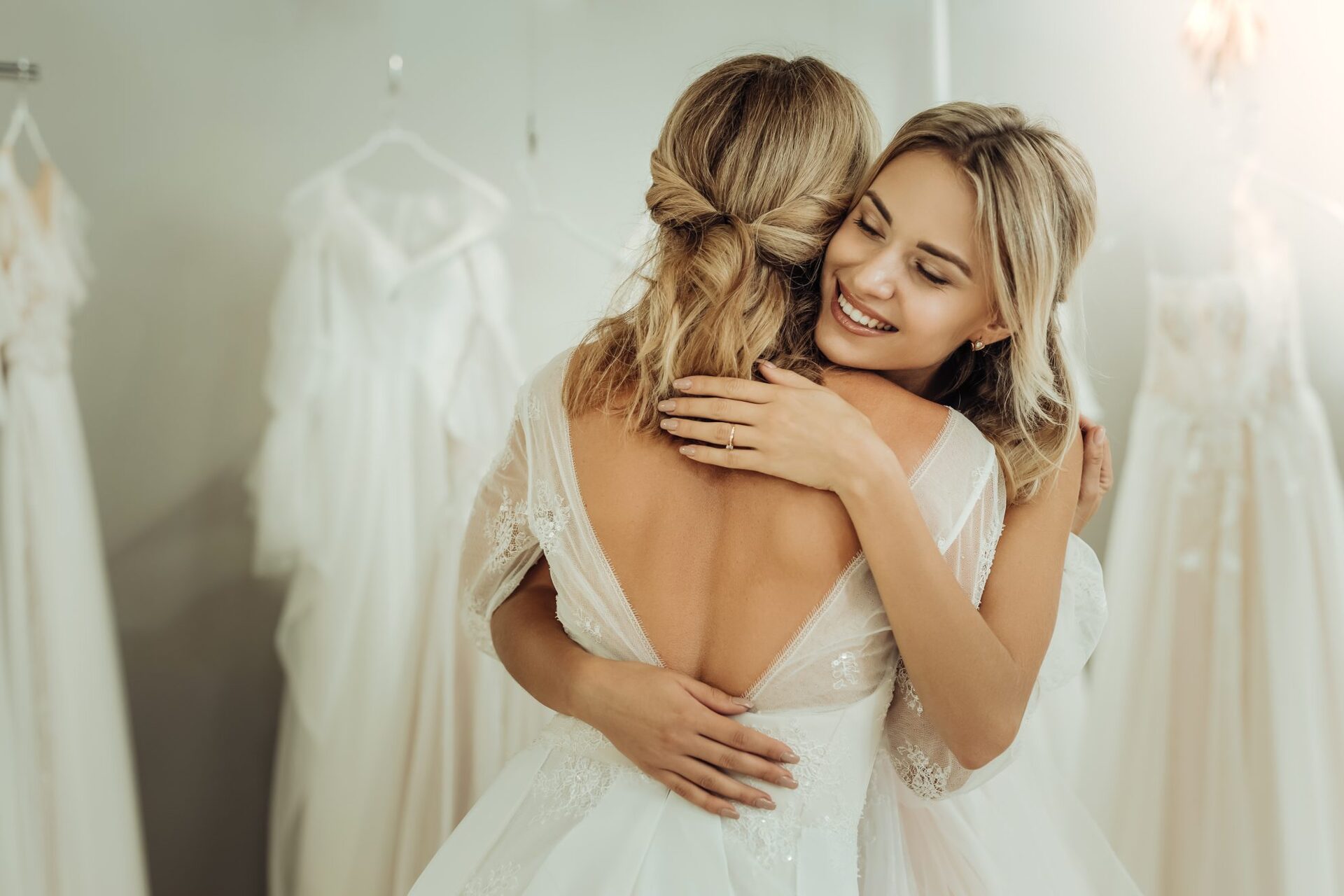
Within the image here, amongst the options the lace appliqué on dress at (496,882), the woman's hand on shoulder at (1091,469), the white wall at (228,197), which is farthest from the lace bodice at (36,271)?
the woman's hand on shoulder at (1091,469)

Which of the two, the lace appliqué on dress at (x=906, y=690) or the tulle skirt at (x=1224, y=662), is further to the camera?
the tulle skirt at (x=1224, y=662)

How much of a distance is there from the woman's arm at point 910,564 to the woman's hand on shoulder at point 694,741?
0.18m

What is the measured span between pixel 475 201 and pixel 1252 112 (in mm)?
1487

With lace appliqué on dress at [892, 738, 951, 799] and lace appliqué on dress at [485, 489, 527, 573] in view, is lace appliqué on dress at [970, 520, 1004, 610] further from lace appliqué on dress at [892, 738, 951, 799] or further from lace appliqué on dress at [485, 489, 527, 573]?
lace appliqué on dress at [485, 489, 527, 573]

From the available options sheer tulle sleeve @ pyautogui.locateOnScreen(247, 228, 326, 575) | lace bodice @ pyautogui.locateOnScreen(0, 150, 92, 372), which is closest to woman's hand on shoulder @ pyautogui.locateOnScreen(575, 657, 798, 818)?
sheer tulle sleeve @ pyautogui.locateOnScreen(247, 228, 326, 575)

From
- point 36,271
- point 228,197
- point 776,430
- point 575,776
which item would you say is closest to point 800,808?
point 575,776

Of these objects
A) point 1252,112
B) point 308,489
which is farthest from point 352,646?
point 1252,112

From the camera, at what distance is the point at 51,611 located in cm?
A: 187

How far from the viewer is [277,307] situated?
2.08 meters

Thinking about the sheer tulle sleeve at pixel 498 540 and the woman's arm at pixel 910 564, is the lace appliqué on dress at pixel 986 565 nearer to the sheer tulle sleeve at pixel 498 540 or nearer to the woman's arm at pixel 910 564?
the woman's arm at pixel 910 564

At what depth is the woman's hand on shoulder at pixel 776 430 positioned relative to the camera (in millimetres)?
1081

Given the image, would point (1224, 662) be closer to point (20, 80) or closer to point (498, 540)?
point (498, 540)

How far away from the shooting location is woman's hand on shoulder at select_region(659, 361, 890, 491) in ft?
3.55

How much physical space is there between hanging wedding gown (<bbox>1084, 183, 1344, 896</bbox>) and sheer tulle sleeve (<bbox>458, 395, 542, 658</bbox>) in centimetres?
125
